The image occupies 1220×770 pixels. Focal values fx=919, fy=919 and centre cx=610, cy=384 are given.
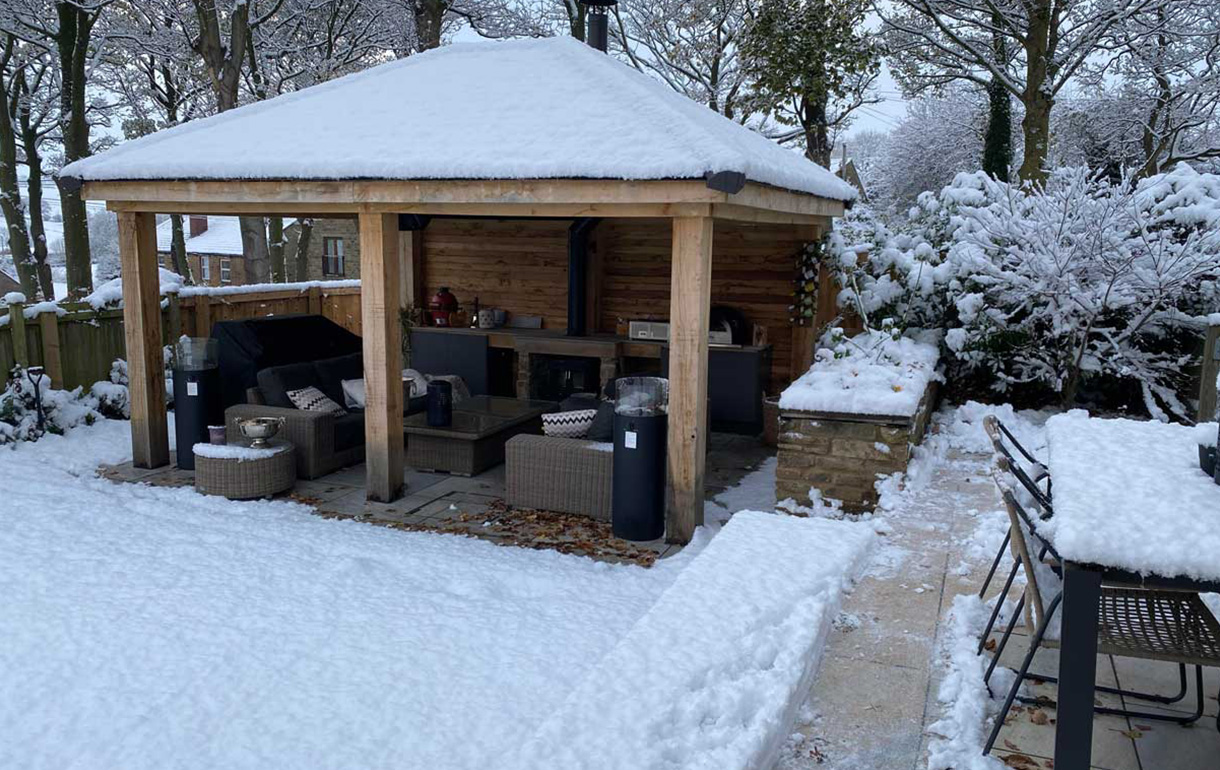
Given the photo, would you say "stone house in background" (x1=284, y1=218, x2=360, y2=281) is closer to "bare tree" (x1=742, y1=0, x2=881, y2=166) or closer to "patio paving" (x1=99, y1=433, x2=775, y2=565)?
"bare tree" (x1=742, y1=0, x2=881, y2=166)

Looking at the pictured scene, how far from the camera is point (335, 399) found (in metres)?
8.04

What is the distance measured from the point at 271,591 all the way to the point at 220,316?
6.45 metres

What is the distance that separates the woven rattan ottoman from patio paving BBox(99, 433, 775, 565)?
197 mm

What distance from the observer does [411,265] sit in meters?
10.9

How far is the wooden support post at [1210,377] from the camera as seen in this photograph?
20.2ft

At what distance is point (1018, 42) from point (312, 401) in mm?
12370

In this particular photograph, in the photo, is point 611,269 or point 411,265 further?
point 411,265

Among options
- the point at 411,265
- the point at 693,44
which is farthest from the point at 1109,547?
the point at 693,44

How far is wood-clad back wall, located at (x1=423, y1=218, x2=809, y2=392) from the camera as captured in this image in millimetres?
9359

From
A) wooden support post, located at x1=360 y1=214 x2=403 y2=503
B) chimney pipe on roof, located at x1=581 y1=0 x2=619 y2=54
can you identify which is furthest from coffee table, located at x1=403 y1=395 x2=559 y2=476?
chimney pipe on roof, located at x1=581 y1=0 x2=619 y2=54

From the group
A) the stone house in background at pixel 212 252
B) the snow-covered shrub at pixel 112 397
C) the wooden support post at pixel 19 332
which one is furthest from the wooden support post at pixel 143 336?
the stone house in background at pixel 212 252

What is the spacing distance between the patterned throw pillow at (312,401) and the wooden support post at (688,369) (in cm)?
311

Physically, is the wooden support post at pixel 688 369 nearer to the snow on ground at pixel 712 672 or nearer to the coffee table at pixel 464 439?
the snow on ground at pixel 712 672

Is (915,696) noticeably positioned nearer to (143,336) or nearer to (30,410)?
(143,336)
